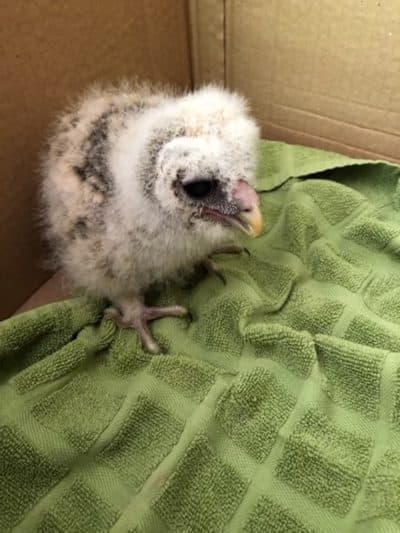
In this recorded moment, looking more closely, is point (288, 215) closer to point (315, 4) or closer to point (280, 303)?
point (280, 303)

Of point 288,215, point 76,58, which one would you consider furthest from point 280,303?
point 76,58

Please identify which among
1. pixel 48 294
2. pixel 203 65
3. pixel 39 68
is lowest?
pixel 48 294

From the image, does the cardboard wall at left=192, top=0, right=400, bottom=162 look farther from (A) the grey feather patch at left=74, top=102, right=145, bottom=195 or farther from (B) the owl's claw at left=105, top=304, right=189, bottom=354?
(B) the owl's claw at left=105, top=304, right=189, bottom=354

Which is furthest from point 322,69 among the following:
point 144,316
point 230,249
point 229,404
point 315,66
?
point 229,404

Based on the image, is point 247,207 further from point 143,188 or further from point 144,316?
point 144,316

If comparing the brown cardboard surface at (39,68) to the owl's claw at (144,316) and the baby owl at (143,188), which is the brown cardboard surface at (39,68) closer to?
the baby owl at (143,188)

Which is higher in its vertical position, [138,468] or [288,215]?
[288,215]

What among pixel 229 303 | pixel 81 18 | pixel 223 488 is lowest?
pixel 223 488
